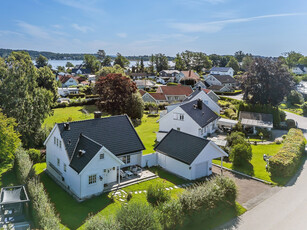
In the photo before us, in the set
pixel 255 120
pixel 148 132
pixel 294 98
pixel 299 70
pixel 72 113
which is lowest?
pixel 148 132

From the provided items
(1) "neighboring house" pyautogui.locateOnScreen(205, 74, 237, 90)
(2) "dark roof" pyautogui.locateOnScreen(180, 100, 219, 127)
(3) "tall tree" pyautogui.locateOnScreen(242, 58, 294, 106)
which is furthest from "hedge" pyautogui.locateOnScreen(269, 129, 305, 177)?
(1) "neighboring house" pyautogui.locateOnScreen(205, 74, 237, 90)

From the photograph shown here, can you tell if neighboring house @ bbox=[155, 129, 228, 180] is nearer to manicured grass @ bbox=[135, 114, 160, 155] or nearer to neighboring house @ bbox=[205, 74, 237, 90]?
manicured grass @ bbox=[135, 114, 160, 155]

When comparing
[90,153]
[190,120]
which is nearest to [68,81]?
[190,120]

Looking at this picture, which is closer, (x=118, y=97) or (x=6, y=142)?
(x=6, y=142)

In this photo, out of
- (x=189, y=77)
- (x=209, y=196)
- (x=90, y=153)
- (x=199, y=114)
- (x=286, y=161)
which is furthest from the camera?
(x=189, y=77)

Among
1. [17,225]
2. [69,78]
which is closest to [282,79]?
[17,225]

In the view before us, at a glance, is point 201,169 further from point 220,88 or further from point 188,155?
point 220,88

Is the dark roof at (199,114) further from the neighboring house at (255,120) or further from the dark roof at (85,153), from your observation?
the dark roof at (85,153)
